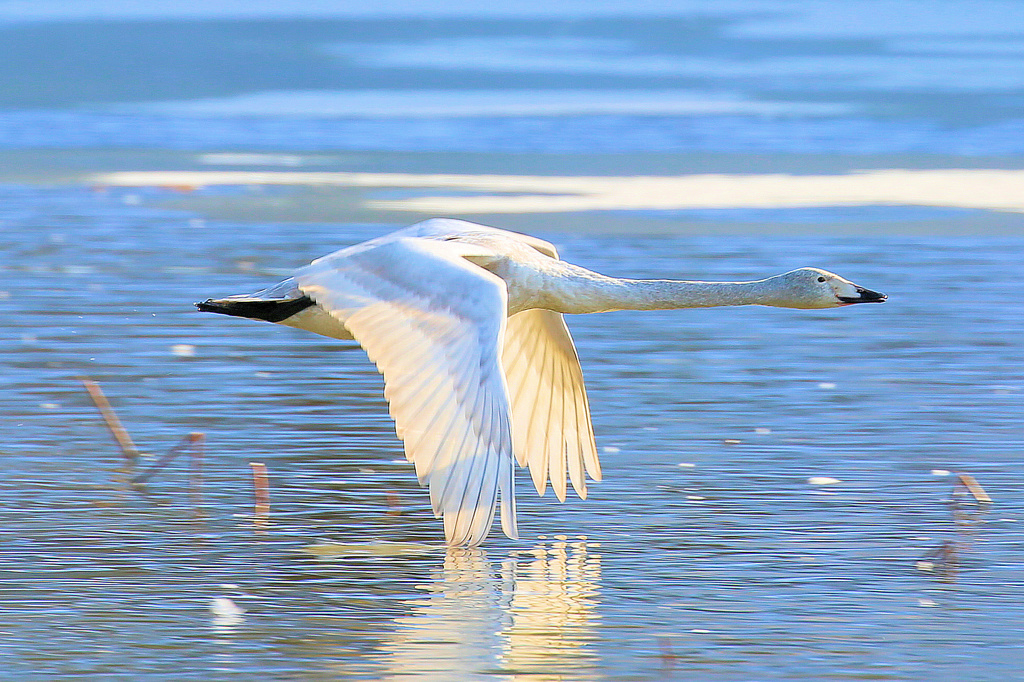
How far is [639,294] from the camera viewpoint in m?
7.83

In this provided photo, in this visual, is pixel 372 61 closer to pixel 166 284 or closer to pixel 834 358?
pixel 166 284

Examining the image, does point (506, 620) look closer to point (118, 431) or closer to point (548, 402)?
point (548, 402)

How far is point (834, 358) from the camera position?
32.1 ft

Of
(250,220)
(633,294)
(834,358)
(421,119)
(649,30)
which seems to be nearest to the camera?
(633,294)

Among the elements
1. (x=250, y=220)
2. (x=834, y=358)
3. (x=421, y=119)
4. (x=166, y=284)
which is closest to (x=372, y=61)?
(x=421, y=119)

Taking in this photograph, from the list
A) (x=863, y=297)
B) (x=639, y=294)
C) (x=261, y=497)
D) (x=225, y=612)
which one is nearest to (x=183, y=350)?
(x=639, y=294)

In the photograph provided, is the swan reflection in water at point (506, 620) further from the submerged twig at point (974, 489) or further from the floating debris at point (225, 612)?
the submerged twig at point (974, 489)

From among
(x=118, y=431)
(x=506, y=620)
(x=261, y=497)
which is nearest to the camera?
(x=506, y=620)

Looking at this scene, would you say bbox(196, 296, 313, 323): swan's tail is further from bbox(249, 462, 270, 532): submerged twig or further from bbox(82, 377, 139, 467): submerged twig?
bbox(249, 462, 270, 532): submerged twig

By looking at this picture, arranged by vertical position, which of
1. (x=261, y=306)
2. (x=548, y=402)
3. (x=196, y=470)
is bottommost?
(x=196, y=470)

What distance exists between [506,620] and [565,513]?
56.3 inches

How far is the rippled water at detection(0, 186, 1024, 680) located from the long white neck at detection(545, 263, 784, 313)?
0.56 m

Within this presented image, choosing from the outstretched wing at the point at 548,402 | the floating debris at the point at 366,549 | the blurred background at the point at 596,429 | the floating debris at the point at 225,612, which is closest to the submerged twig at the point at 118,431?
the blurred background at the point at 596,429

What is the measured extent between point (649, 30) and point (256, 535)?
30623 mm
